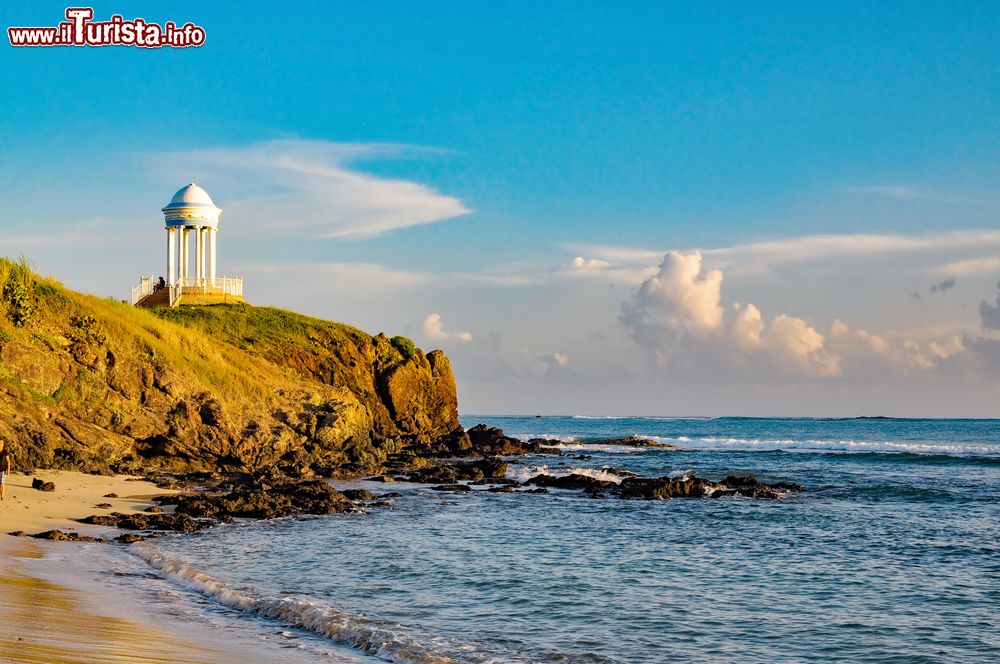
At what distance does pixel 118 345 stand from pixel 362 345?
24773 mm

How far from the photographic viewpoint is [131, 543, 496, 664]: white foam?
37.8ft

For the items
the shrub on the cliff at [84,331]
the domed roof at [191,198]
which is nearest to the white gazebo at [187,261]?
the domed roof at [191,198]

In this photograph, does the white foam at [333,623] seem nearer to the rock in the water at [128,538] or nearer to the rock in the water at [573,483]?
the rock in the water at [128,538]

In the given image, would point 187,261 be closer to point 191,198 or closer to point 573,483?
point 191,198

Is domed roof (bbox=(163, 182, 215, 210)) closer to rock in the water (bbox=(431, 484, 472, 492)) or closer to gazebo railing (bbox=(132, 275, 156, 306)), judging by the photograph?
gazebo railing (bbox=(132, 275, 156, 306))

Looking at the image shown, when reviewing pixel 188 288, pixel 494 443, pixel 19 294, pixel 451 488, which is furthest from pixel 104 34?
pixel 494 443

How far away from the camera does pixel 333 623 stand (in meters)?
12.8

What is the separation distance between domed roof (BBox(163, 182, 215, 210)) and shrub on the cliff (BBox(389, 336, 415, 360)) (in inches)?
609

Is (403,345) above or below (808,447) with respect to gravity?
above

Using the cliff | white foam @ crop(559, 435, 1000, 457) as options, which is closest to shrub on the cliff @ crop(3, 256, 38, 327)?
the cliff

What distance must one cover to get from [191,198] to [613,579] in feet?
149

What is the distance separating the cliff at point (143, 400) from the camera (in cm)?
2939

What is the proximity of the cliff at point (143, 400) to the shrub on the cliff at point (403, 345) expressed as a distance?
12810 millimetres

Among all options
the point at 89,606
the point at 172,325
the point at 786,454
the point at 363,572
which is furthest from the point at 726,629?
the point at 786,454
